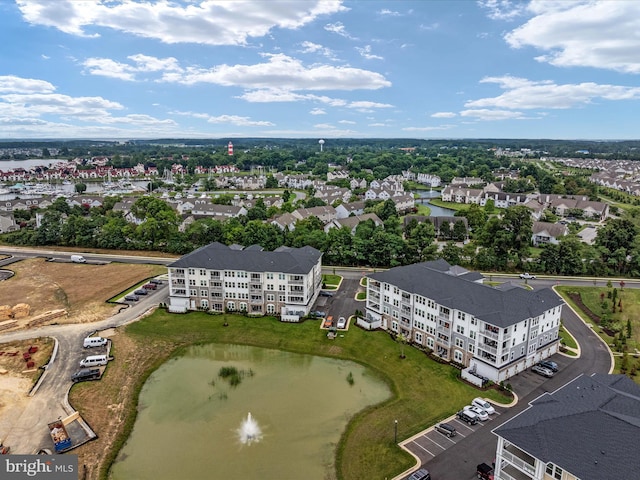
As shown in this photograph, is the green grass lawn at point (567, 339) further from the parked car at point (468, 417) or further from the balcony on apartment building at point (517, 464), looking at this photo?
the balcony on apartment building at point (517, 464)

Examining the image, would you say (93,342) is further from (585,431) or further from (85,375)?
(585,431)

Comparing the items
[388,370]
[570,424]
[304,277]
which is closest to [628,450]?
[570,424]

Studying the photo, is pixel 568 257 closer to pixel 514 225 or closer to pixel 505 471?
pixel 514 225

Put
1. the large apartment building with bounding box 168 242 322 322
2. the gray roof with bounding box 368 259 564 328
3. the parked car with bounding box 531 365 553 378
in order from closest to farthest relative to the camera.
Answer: the gray roof with bounding box 368 259 564 328, the parked car with bounding box 531 365 553 378, the large apartment building with bounding box 168 242 322 322

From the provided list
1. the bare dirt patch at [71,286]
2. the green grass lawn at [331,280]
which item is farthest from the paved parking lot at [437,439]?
the bare dirt patch at [71,286]

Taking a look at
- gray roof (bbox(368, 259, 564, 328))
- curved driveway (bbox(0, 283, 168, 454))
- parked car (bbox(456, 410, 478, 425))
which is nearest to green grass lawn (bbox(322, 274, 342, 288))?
gray roof (bbox(368, 259, 564, 328))

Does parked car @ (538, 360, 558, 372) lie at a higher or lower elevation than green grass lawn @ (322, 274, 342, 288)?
lower

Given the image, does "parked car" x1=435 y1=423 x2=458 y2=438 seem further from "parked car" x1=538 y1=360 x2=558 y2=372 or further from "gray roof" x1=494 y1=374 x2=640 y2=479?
"parked car" x1=538 y1=360 x2=558 y2=372
